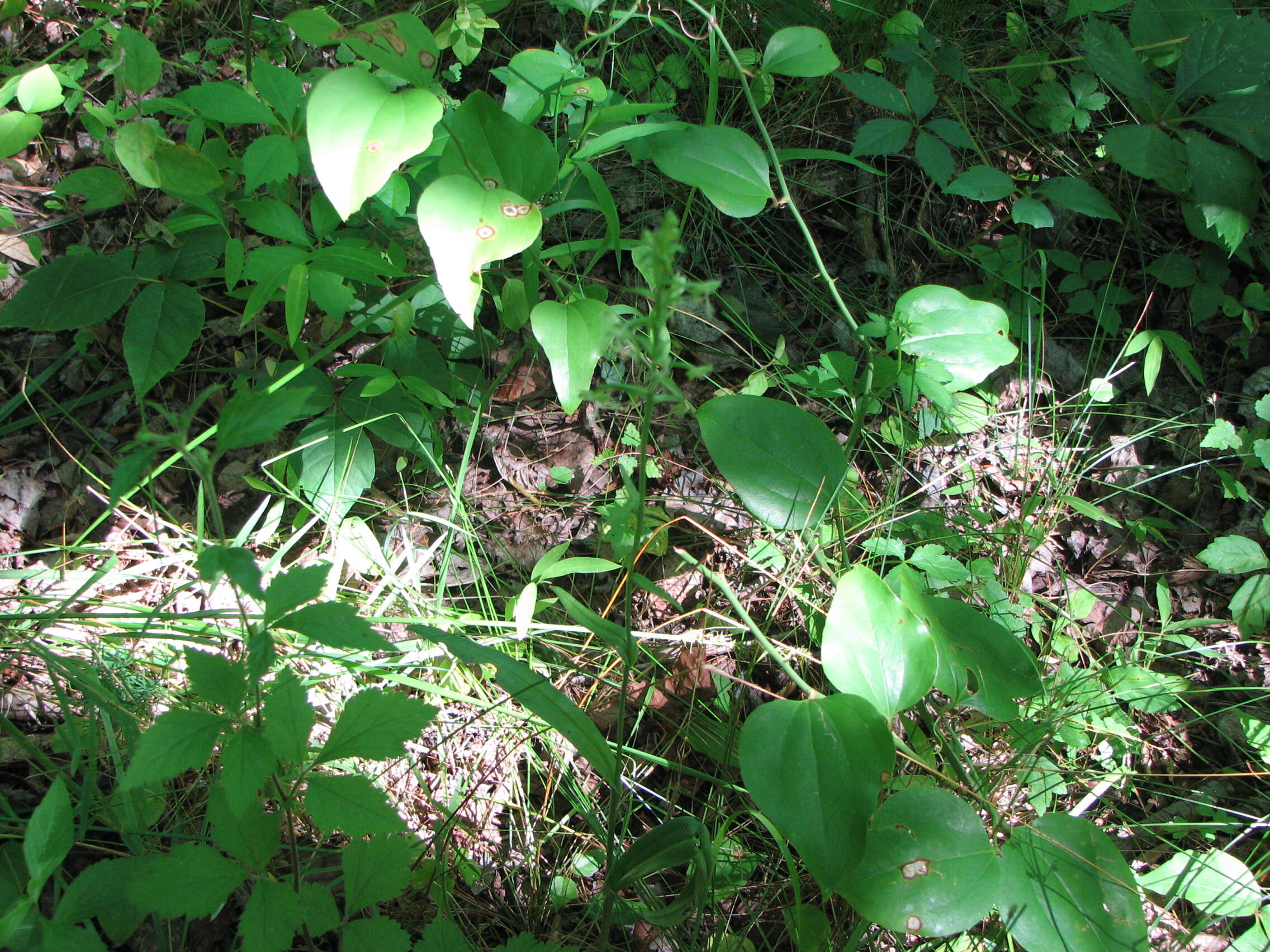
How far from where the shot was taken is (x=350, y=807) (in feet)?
2.85

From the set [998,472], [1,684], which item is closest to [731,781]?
[998,472]

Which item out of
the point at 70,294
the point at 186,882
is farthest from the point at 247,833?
the point at 70,294

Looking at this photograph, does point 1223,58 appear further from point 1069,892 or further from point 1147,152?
point 1069,892

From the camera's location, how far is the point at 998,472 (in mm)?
1657

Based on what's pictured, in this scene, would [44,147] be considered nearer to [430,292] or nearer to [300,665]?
[430,292]

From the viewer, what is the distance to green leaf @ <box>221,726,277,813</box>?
783 mm

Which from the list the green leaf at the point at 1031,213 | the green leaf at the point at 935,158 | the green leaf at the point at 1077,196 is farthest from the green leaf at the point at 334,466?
the green leaf at the point at 1077,196

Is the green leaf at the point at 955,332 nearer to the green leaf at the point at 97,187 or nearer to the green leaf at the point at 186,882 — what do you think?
the green leaf at the point at 186,882

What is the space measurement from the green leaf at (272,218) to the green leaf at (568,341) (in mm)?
482

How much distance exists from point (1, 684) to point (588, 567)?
97cm

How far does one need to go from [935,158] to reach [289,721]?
1.65 metres

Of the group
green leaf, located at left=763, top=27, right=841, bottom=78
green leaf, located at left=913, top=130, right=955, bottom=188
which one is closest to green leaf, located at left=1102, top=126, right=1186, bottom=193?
green leaf, located at left=913, top=130, right=955, bottom=188

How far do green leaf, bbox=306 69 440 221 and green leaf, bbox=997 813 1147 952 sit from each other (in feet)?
4.06

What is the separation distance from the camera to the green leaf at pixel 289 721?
871 millimetres
